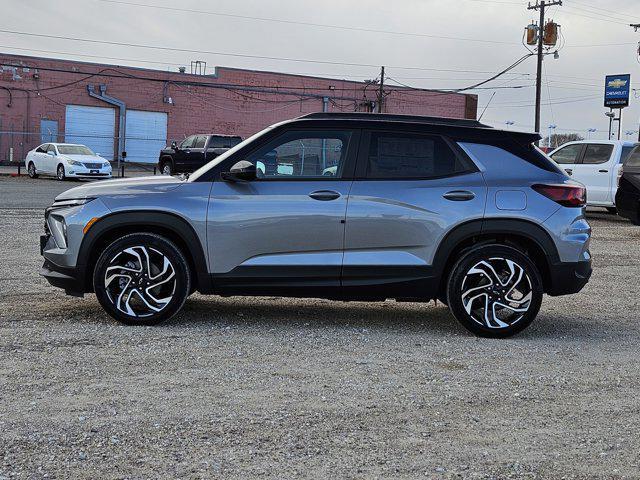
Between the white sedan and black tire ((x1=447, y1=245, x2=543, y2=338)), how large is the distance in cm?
2793

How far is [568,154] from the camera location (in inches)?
858

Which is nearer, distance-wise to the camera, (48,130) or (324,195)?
(324,195)

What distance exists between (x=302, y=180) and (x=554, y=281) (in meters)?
2.20

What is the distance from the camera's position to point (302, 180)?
7.14 m

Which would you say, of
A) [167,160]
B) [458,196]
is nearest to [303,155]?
[458,196]

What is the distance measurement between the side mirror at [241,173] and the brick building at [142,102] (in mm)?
35482

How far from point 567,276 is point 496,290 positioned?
0.61m

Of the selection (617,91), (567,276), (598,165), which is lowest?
(567,276)

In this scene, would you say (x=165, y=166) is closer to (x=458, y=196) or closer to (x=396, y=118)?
(x=396, y=118)

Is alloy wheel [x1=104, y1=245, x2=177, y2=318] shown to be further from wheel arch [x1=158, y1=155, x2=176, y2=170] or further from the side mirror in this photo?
wheel arch [x1=158, y1=155, x2=176, y2=170]

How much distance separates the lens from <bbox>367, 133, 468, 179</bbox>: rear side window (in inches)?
285

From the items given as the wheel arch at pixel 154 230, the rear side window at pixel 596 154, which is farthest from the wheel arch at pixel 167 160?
the wheel arch at pixel 154 230

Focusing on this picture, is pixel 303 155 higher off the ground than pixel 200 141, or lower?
lower

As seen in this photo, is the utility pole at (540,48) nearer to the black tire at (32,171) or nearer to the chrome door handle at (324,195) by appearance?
the black tire at (32,171)
